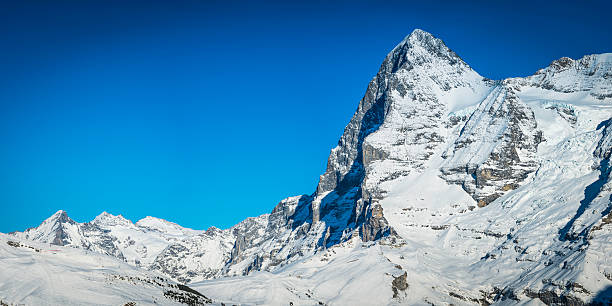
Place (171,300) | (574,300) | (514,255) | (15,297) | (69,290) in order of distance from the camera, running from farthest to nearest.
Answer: (514,255), (574,300), (171,300), (69,290), (15,297)

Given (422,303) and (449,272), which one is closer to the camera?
(422,303)

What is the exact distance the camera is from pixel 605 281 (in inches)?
5748

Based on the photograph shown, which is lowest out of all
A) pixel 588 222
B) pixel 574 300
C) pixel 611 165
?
pixel 574 300

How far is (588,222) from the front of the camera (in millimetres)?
169125

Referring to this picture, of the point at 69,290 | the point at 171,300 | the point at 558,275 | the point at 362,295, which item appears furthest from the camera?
the point at 362,295

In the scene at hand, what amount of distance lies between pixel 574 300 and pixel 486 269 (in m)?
42.5

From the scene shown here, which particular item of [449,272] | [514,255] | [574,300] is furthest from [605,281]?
[449,272]

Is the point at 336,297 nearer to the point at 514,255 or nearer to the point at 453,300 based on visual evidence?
the point at 453,300

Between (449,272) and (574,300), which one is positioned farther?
(449,272)

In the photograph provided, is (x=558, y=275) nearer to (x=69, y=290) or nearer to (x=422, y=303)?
(x=422, y=303)

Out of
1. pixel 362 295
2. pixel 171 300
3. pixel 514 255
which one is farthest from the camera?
pixel 514 255

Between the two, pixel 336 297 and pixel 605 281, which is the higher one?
pixel 336 297

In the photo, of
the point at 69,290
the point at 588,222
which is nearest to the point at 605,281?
the point at 588,222

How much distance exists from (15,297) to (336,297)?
114097 millimetres
